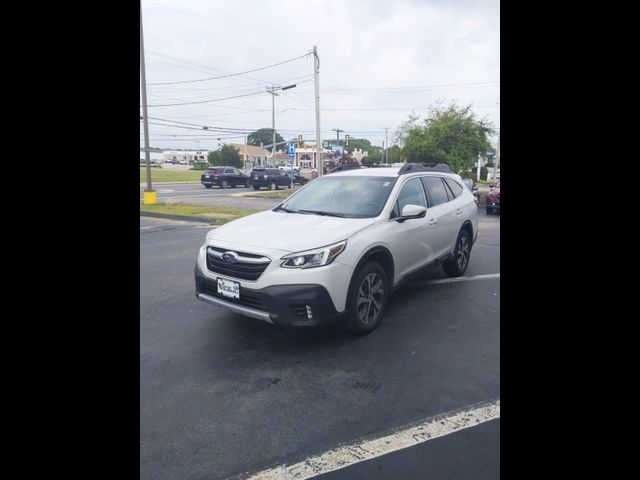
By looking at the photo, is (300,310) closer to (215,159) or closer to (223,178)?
(223,178)

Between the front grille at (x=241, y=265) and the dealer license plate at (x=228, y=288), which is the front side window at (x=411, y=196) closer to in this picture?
the front grille at (x=241, y=265)

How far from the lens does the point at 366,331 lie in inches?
174

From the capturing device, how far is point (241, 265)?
4078 mm

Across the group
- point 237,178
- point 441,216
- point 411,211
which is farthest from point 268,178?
point 411,211

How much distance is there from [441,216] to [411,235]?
39.8 inches

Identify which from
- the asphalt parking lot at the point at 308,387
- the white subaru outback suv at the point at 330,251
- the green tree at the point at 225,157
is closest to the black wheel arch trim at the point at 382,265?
the white subaru outback suv at the point at 330,251

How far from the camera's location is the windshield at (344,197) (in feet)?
16.0

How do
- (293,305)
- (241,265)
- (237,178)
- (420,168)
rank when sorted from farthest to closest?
1. (237,178)
2. (420,168)
3. (241,265)
4. (293,305)

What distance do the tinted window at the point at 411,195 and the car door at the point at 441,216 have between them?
155mm
